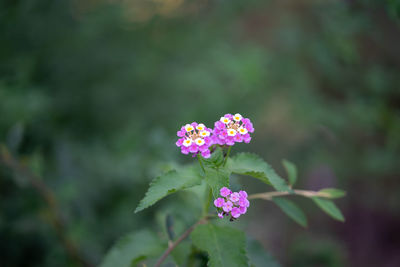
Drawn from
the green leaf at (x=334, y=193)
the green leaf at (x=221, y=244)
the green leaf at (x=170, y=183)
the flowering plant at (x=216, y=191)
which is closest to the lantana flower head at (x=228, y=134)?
the flowering plant at (x=216, y=191)

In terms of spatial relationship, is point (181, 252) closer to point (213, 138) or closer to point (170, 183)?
point (170, 183)

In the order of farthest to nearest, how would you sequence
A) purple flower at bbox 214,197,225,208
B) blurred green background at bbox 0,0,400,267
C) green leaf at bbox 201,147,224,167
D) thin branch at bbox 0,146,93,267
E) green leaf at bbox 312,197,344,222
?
1. blurred green background at bbox 0,0,400,267
2. thin branch at bbox 0,146,93,267
3. green leaf at bbox 312,197,344,222
4. green leaf at bbox 201,147,224,167
5. purple flower at bbox 214,197,225,208

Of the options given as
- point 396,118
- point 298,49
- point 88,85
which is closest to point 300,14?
point 298,49

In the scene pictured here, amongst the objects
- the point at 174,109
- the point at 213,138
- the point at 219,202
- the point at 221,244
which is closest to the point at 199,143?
the point at 213,138

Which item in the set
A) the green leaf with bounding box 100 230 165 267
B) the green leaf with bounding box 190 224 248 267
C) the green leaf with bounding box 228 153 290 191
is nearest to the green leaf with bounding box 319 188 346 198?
the green leaf with bounding box 228 153 290 191

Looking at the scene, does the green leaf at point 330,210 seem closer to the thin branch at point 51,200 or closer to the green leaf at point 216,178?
the green leaf at point 216,178

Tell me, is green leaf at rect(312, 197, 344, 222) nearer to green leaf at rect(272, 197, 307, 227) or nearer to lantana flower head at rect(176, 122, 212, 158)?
green leaf at rect(272, 197, 307, 227)

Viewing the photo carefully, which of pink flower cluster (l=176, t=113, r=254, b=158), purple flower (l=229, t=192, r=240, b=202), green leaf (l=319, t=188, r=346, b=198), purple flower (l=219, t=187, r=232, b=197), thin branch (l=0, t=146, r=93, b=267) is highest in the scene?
thin branch (l=0, t=146, r=93, b=267)
